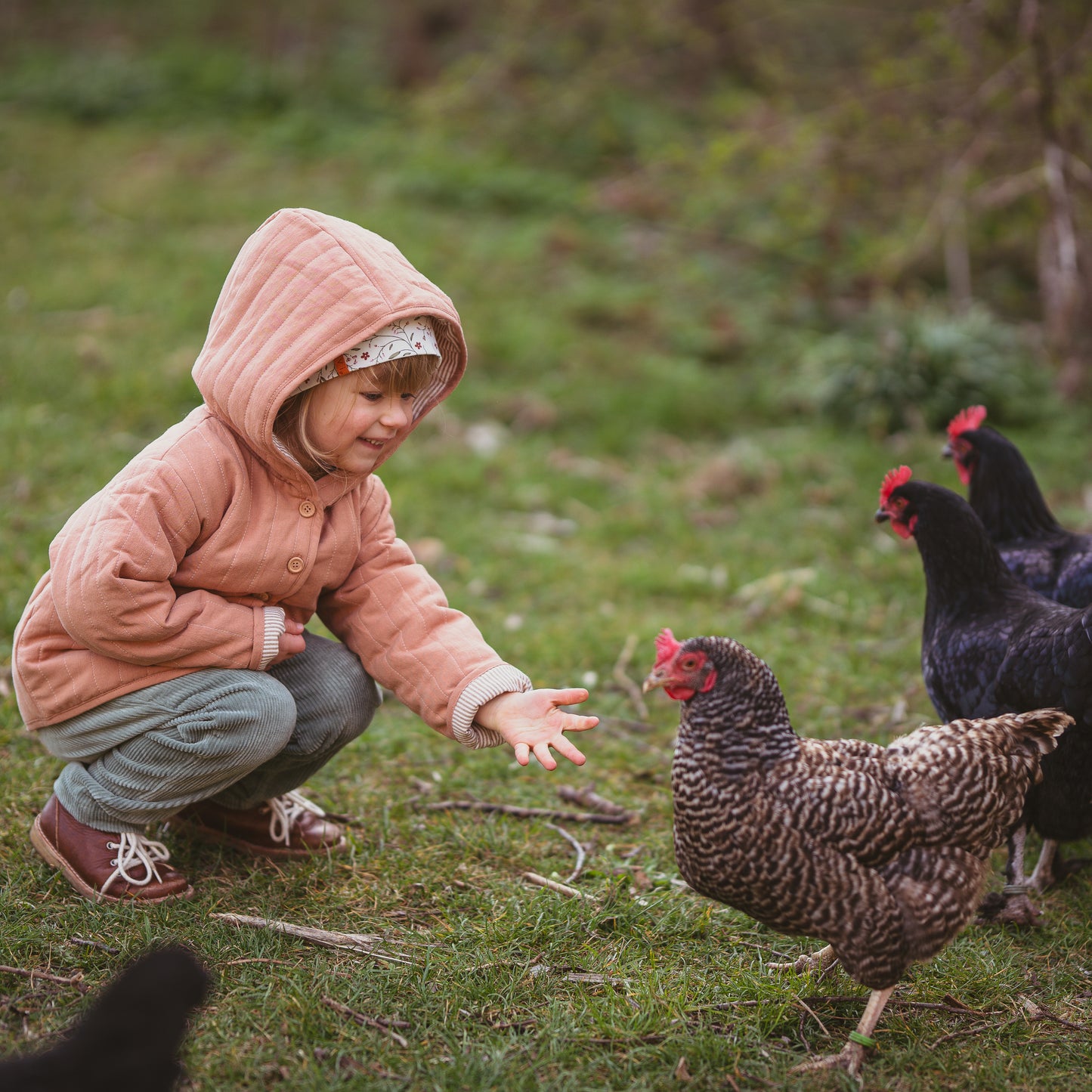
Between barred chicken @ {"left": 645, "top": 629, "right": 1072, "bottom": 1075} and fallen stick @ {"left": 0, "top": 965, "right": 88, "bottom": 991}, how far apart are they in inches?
53.0

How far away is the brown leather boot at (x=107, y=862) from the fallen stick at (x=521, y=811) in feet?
2.95

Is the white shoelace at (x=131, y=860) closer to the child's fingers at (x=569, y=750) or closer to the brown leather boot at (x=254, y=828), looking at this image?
the brown leather boot at (x=254, y=828)

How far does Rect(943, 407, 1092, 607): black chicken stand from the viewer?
373 centimetres

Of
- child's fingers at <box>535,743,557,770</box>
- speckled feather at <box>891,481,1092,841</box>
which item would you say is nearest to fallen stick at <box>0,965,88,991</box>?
child's fingers at <box>535,743,557,770</box>

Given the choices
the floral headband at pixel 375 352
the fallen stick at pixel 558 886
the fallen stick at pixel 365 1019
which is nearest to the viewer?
the fallen stick at pixel 365 1019

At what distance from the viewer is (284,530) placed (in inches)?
102

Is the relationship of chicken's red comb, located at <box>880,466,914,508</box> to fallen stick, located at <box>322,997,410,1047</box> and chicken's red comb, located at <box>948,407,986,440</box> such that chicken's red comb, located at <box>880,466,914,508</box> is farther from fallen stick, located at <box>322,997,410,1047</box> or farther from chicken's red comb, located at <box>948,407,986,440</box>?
fallen stick, located at <box>322,997,410,1047</box>

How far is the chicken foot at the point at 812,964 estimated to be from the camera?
8.60 feet


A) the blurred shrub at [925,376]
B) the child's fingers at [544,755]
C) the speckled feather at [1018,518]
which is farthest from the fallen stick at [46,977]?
the blurred shrub at [925,376]

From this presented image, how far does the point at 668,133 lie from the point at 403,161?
2.91 metres

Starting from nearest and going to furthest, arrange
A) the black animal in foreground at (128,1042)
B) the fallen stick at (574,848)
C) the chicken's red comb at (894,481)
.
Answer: the black animal in foreground at (128,1042), the fallen stick at (574,848), the chicken's red comb at (894,481)

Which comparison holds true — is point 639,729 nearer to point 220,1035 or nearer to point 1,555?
point 220,1035

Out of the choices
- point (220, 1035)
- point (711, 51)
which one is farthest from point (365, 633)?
point (711, 51)

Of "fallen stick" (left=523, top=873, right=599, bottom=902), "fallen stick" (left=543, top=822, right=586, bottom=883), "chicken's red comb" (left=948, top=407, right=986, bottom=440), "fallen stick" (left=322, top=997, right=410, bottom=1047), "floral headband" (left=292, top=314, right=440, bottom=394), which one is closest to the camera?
"fallen stick" (left=322, top=997, right=410, bottom=1047)
